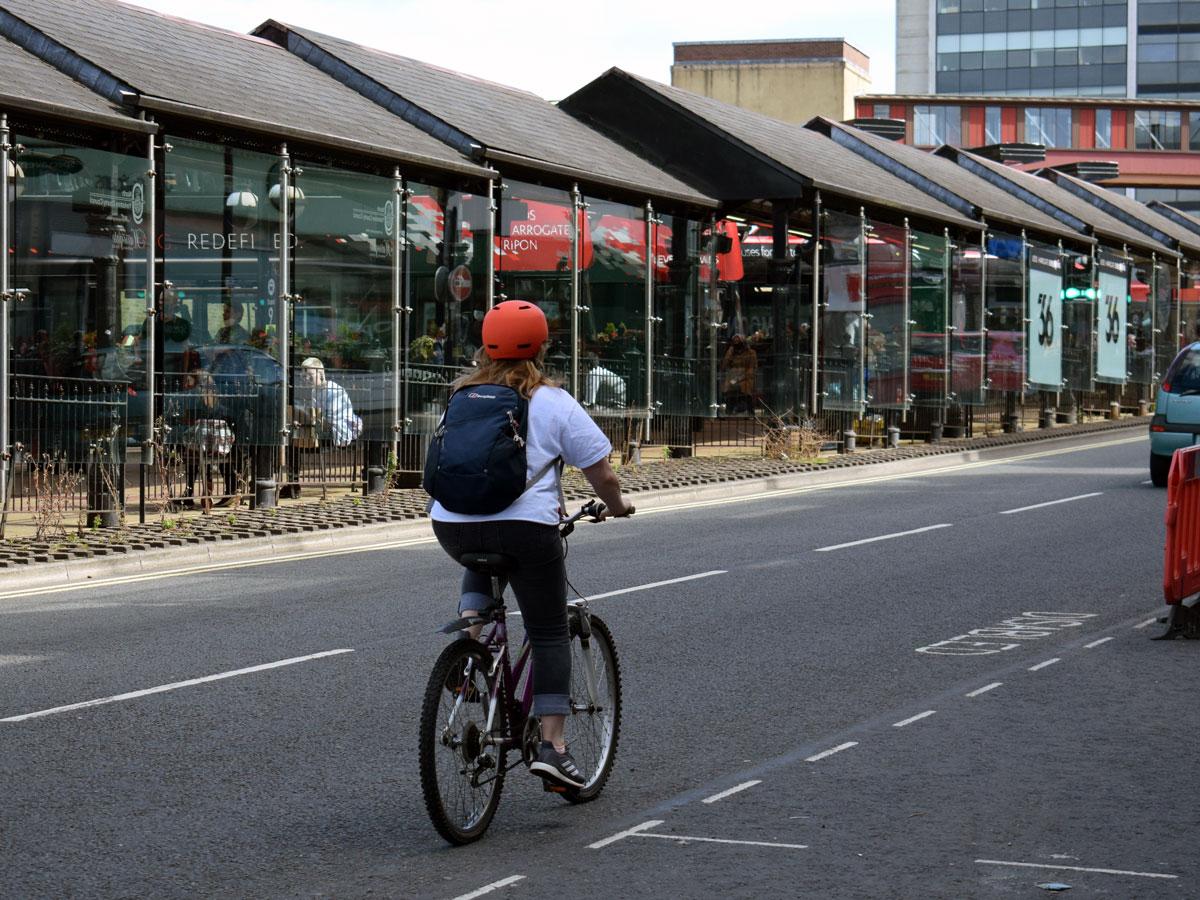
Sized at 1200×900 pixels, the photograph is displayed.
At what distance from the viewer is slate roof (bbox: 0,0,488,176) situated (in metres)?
17.8

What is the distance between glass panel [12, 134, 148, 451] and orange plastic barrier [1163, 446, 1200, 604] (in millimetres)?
8973

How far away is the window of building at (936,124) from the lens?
92.6 m

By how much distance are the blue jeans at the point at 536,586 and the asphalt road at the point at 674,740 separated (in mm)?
501

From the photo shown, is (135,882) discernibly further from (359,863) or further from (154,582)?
(154,582)

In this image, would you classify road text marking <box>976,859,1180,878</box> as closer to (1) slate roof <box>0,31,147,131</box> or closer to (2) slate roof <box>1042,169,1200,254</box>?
(1) slate roof <box>0,31,147,131</box>

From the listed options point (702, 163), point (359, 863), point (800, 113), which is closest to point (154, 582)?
point (359, 863)

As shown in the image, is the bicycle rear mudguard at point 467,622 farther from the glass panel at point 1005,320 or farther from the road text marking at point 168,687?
the glass panel at point 1005,320

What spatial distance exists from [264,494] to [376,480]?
1.78 meters

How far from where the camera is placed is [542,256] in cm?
2284

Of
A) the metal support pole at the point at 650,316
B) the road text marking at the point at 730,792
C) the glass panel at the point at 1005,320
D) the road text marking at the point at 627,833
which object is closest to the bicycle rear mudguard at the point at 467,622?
the road text marking at the point at 627,833

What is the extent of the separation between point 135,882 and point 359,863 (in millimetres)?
690

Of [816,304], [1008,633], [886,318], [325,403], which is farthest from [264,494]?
[886,318]

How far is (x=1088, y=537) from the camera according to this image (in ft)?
52.9

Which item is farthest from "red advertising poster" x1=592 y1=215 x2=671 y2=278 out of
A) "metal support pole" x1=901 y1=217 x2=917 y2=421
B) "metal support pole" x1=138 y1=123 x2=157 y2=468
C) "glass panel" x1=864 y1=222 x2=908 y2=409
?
"metal support pole" x1=138 y1=123 x2=157 y2=468
